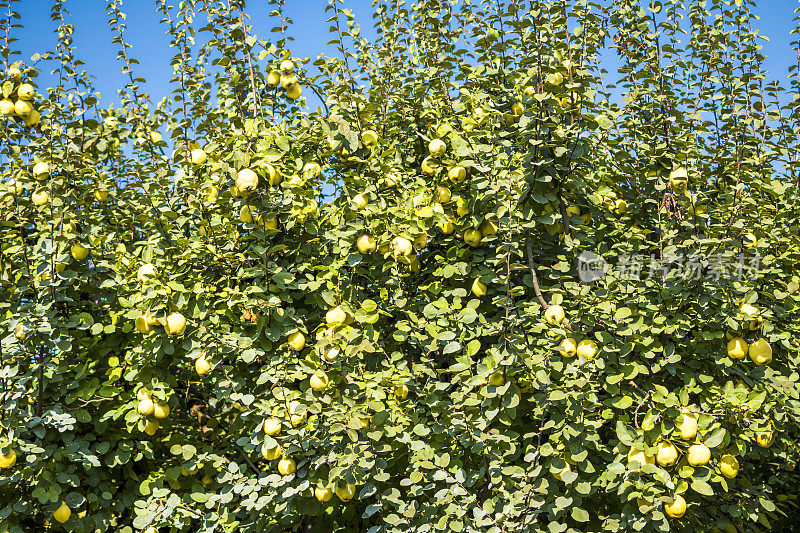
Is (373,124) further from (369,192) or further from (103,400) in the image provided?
(103,400)

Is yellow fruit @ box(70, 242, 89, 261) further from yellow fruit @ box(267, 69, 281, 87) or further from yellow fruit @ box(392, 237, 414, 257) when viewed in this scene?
yellow fruit @ box(392, 237, 414, 257)

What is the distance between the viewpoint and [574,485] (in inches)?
114

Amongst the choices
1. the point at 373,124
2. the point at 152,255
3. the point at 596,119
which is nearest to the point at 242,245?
the point at 152,255

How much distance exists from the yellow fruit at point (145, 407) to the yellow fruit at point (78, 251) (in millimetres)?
845

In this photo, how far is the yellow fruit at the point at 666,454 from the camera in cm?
268

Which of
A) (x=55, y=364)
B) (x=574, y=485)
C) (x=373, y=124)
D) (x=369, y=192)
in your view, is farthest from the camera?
(x=373, y=124)

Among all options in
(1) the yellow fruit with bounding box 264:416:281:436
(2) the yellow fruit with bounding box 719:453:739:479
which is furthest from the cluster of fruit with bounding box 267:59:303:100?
(2) the yellow fruit with bounding box 719:453:739:479

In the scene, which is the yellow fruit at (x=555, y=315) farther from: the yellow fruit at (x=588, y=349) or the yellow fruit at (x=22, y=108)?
the yellow fruit at (x=22, y=108)

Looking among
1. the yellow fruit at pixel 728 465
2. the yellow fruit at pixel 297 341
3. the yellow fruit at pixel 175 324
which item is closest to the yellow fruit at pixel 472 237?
the yellow fruit at pixel 297 341

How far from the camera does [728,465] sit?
2926 millimetres

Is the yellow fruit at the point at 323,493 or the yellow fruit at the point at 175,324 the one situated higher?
the yellow fruit at the point at 175,324

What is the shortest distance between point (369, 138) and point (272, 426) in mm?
1673

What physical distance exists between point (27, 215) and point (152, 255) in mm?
877

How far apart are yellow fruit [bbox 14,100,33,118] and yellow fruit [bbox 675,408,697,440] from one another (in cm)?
366
